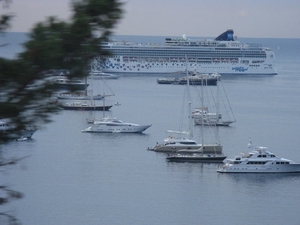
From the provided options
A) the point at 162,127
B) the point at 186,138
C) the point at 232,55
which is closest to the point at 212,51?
the point at 232,55

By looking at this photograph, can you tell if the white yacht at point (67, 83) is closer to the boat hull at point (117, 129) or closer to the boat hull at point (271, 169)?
the boat hull at point (271, 169)

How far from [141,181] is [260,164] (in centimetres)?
263

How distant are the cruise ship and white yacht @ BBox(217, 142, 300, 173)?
984 inches

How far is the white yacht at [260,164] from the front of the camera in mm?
12234

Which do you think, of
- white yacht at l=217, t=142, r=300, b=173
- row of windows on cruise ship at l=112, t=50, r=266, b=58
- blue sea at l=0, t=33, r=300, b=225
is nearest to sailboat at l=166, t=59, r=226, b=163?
blue sea at l=0, t=33, r=300, b=225

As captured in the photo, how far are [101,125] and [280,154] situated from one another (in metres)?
5.15

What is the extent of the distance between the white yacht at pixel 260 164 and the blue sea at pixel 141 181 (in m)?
0.15

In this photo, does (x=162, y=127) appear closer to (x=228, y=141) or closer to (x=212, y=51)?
(x=228, y=141)

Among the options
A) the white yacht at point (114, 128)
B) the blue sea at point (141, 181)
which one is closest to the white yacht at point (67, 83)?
the blue sea at point (141, 181)

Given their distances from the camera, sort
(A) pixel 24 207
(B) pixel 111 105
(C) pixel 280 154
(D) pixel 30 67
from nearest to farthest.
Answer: (D) pixel 30 67 < (A) pixel 24 207 < (C) pixel 280 154 < (B) pixel 111 105

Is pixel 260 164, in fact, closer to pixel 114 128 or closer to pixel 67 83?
pixel 114 128

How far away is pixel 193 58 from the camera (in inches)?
1499

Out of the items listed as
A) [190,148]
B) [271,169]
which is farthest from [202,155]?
[271,169]

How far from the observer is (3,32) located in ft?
8.18
